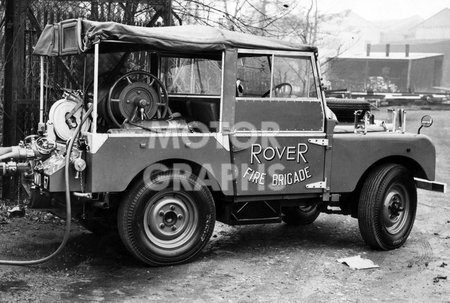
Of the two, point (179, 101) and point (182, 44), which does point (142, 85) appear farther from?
point (179, 101)

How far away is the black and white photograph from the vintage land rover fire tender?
15mm

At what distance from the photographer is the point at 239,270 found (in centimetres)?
705

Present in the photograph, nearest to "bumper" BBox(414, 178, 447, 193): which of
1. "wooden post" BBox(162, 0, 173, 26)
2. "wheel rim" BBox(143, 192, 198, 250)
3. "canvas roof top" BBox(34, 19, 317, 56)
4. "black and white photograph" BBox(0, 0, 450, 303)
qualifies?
"black and white photograph" BBox(0, 0, 450, 303)

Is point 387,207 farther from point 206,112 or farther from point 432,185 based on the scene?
point 206,112

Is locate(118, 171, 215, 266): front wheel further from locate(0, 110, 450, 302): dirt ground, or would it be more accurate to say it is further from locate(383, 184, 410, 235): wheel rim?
locate(383, 184, 410, 235): wheel rim

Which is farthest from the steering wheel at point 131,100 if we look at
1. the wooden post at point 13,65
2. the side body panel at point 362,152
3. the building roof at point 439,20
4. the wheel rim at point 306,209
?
the building roof at point 439,20

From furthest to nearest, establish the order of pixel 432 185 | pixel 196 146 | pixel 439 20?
pixel 439 20, pixel 432 185, pixel 196 146

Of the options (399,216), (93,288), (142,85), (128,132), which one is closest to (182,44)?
(142,85)

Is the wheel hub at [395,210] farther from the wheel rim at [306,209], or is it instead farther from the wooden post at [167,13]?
the wooden post at [167,13]

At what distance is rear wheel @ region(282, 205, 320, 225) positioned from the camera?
30.9 ft

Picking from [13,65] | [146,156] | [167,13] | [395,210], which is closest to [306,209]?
[395,210]

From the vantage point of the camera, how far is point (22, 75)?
952cm

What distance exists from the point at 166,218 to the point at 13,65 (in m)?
3.77

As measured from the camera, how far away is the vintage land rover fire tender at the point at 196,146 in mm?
6680
